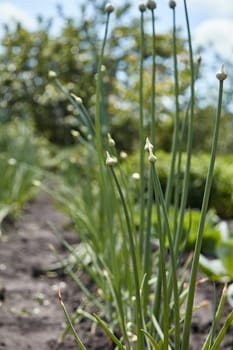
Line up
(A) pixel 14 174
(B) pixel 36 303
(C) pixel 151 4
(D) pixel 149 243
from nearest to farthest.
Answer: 1. (C) pixel 151 4
2. (D) pixel 149 243
3. (B) pixel 36 303
4. (A) pixel 14 174

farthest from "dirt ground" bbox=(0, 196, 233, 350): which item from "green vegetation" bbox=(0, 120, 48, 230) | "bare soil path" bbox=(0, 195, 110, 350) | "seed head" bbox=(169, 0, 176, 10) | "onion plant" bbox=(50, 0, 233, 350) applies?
"seed head" bbox=(169, 0, 176, 10)

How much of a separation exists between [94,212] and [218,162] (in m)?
3.00

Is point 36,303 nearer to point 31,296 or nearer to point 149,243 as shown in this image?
point 31,296

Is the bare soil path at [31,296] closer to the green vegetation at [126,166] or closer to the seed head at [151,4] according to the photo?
the green vegetation at [126,166]

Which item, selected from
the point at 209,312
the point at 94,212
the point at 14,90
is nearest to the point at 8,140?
the point at 94,212

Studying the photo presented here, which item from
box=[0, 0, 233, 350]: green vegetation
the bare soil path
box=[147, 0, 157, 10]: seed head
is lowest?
the bare soil path

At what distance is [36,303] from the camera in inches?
98.1

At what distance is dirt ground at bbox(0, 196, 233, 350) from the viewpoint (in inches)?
76.8

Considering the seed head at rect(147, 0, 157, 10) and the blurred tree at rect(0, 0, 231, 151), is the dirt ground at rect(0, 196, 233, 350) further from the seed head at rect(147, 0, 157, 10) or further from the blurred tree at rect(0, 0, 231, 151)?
the blurred tree at rect(0, 0, 231, 151)

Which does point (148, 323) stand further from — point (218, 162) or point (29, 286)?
point (218, 162)

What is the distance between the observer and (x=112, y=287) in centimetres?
175

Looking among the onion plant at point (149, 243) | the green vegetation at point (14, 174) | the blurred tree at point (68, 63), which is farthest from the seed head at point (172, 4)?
the blurred tree at point (68, 63)

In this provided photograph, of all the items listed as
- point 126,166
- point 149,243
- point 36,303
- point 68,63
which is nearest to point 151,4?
point 149,243

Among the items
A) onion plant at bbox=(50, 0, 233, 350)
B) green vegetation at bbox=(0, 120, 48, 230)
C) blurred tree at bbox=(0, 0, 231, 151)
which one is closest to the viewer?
onion plant at bbox=(50, 0, 233, 350)
